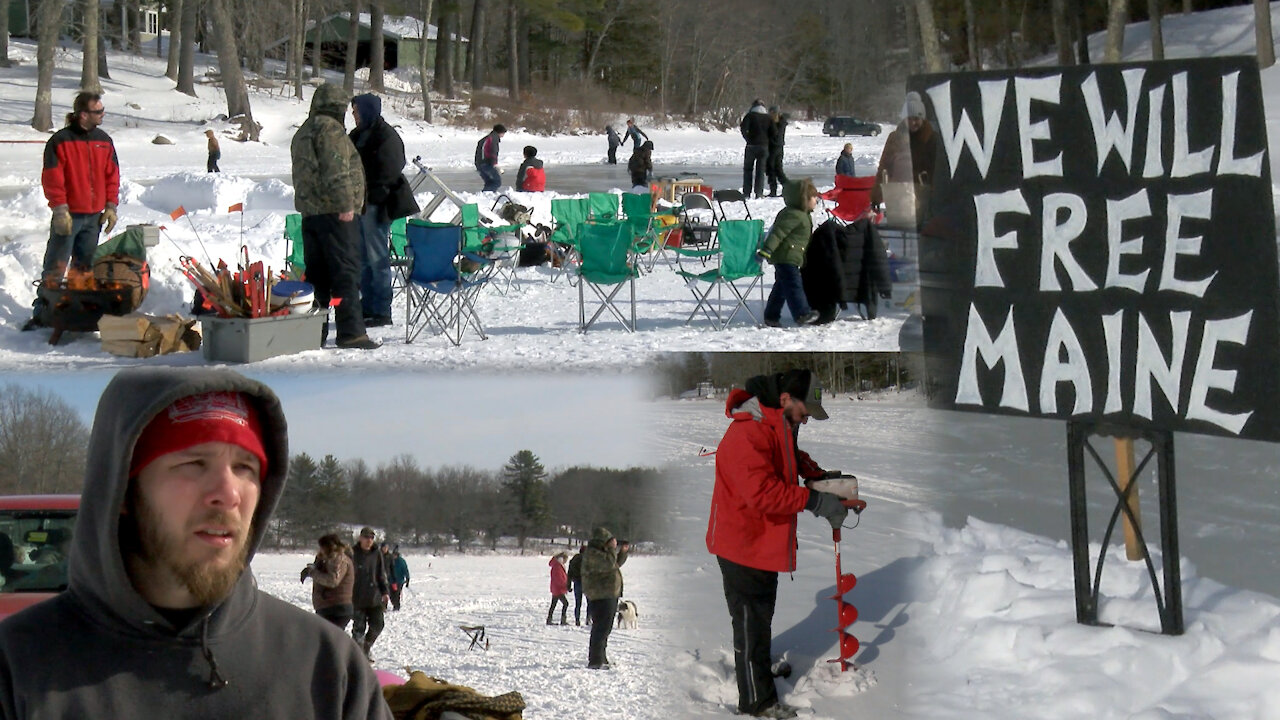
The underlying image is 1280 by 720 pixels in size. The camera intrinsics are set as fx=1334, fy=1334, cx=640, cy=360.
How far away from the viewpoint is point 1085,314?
365cm

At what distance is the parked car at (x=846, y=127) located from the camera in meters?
4.64

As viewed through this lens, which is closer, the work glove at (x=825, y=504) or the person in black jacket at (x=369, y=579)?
the work glove at (x=825, y=504)

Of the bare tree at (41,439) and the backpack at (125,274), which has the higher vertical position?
the backpack at (125,274)

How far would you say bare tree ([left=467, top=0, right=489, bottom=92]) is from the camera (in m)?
8.02

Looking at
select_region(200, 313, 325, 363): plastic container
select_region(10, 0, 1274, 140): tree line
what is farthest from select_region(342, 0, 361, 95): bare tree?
select_region(200, 313, 325, 363): plastic container

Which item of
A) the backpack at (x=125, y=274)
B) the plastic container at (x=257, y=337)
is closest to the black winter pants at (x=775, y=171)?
the plastic container at (x=257, y=337)

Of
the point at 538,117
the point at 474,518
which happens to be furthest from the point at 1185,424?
the point at 538,117

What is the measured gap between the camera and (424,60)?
10.3 m

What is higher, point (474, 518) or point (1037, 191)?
point (1037, 191)

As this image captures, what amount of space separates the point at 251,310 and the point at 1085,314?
9.23 ft

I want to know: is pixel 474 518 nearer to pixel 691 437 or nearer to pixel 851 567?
pixel 691 437

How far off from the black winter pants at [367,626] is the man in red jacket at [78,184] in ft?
8.08

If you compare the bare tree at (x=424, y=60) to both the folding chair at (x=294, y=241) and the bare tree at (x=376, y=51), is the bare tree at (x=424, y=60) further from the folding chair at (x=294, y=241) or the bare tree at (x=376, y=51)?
Answer: the folding chair at (x=294, y=241)

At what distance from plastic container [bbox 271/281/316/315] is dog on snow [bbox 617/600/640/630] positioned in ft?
6.06
